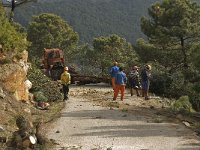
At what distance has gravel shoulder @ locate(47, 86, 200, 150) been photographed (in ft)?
39.9

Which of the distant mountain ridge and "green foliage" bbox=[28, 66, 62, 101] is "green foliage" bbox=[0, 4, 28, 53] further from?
the distant mountain ridge

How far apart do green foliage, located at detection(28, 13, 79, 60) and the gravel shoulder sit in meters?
47.0

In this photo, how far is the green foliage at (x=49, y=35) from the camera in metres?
66.4

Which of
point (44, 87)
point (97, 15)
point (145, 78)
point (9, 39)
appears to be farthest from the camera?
point (97, 15)

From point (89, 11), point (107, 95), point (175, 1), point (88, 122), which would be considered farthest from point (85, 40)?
point (88, 122)

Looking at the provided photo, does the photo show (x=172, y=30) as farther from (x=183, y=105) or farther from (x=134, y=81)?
(x=183, y=105)

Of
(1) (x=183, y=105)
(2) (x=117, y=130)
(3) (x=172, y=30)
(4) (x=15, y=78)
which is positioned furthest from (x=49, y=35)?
(2) (x=117, y=130)

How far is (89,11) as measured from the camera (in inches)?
5704

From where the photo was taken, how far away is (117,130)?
14211 millimetres

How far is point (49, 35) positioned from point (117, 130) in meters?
54.1

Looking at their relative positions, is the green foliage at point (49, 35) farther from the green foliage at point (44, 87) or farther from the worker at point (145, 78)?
the worker at point (145, 78)

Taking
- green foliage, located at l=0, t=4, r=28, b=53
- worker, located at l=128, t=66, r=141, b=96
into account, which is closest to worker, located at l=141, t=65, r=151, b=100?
worker, located at l=128, t=66, r=141, b=96

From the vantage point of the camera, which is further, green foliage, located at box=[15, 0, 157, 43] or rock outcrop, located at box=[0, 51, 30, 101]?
green foliage, located at box=[15, 0, 157, 43]

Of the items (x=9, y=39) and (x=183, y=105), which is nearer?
(x=9, y=39)
